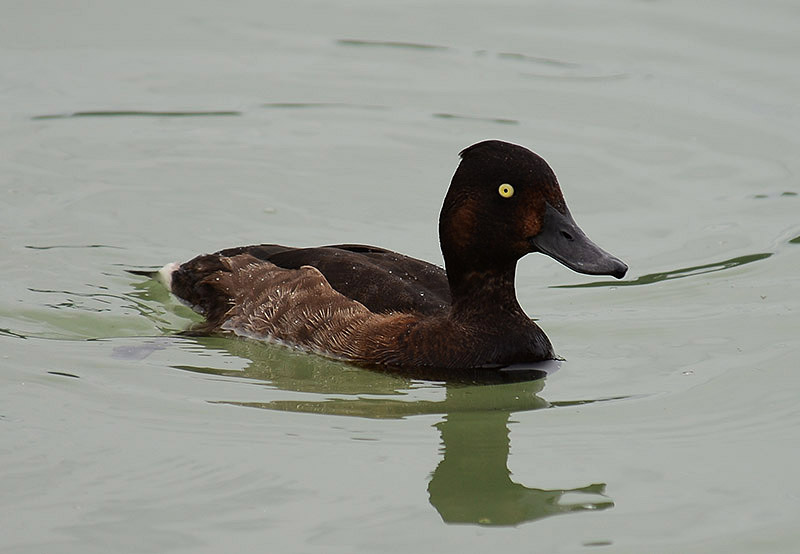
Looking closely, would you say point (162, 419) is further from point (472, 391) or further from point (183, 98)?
point (183, 98)

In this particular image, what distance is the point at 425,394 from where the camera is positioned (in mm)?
7922

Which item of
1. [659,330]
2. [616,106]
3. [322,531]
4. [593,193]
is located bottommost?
[322,531]

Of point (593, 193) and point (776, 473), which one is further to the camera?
point (593, 193)

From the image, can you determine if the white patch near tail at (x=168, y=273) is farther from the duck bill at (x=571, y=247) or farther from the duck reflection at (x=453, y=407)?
the duck bill at (x=571, y=247)

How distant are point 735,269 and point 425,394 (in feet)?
10.4

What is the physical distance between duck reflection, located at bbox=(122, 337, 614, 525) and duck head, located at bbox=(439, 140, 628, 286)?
2.50ft

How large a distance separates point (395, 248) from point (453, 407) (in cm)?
301

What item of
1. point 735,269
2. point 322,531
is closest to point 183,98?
point 735,269

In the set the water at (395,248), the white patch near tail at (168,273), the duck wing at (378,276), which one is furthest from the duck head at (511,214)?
the white patch near tail at (168,273)

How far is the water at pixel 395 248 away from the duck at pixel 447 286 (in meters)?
0.23

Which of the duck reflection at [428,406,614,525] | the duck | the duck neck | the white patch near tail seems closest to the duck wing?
the duck

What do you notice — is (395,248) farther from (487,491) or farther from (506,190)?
(487,491)

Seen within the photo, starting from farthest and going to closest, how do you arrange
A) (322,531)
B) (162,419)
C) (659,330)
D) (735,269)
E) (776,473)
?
(735,269)
(659,330)
(162,419)
(776,473)
(322,531)

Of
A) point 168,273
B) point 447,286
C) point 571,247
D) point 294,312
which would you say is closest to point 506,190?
point 571,247
